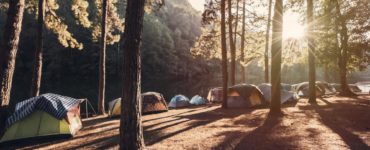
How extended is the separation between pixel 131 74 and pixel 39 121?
6457mm

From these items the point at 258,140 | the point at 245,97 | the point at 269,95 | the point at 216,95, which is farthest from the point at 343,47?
the point at 258,140

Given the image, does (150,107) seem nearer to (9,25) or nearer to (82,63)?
(9,25)

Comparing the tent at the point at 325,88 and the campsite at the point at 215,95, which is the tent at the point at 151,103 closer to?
the campsite at the point at 215,95

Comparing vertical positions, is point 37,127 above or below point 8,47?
below

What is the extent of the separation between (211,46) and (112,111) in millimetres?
12899

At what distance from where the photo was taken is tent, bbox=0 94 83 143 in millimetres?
12086

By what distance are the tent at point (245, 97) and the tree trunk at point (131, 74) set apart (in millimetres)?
14743

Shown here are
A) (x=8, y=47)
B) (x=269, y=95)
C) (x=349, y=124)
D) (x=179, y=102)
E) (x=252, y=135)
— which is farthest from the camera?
(x=179, y=102)

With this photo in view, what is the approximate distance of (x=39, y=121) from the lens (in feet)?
41.2

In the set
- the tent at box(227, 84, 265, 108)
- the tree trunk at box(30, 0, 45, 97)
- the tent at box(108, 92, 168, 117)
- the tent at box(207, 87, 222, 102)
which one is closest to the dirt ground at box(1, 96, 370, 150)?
the tree trunk at box(30, 0, 45, 97)

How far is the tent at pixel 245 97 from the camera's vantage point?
2186 cm

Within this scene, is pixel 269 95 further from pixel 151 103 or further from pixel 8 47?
pixel 8 47

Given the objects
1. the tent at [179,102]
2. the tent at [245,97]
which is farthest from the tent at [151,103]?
the tent at [179,102]

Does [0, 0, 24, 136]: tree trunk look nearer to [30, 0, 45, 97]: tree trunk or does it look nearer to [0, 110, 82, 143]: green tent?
[0, 110, 82, 143]: green tent
